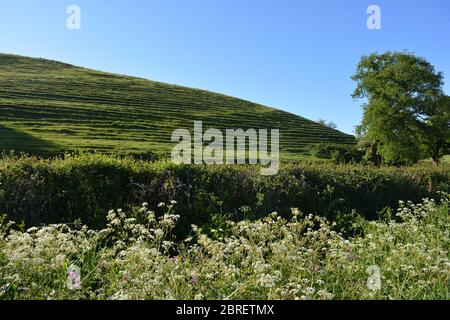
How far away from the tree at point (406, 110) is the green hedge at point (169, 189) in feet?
106

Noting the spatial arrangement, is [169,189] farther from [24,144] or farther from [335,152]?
[335,152]

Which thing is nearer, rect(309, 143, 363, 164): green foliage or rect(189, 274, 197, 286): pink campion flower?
rect(189, 274, 197, 286): pink campion flower

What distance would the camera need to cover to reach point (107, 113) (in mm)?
54062

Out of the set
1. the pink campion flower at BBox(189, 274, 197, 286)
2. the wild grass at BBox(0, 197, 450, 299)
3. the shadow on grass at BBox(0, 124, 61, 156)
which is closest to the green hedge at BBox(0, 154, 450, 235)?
the wild grass at BBox(0, 197, 450, 299)

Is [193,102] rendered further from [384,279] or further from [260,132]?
[384,279]

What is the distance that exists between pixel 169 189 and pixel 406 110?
128 feet

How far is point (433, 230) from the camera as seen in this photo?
908 cm

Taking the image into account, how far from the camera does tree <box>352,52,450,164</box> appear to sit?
1743 inches

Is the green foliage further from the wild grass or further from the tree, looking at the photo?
the wild grass

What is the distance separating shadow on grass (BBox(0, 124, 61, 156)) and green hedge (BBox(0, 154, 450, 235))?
25.1 m

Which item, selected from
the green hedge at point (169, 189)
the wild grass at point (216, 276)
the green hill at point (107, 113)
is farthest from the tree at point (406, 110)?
the wild grass at point (216, 276)

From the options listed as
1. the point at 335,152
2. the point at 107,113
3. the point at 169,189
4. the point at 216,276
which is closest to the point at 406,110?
the point at 335,152

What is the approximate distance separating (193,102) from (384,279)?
6440 cm
